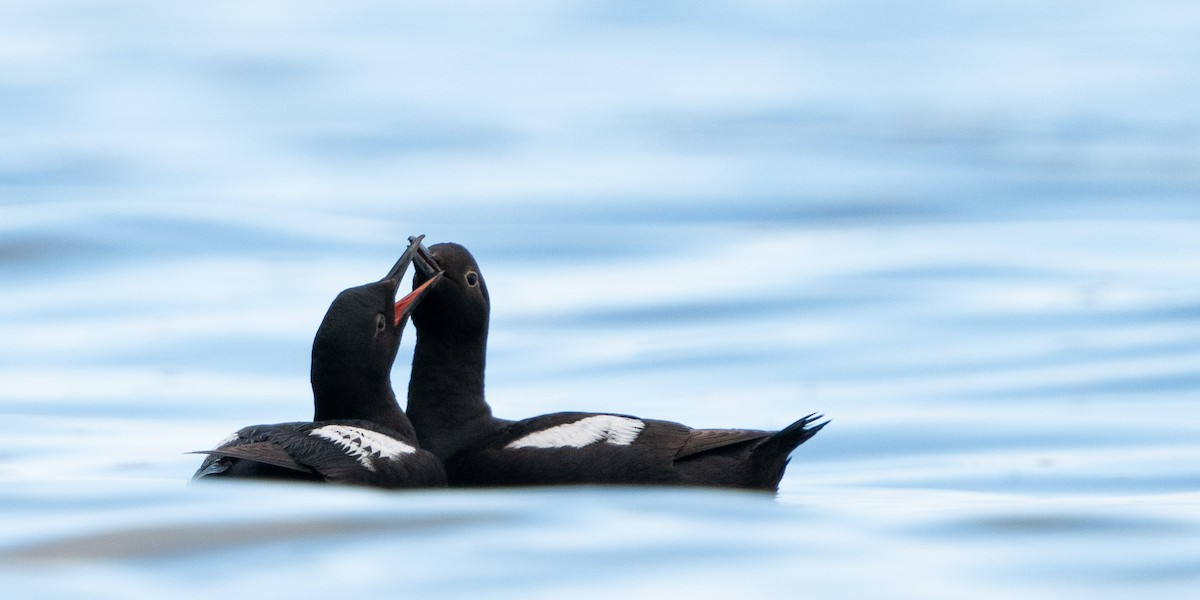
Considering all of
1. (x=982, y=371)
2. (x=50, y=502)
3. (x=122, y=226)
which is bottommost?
(x=50, y=502)

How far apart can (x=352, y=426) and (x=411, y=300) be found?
92 centimetres

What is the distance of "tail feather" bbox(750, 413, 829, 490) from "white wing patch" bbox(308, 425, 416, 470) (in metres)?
1.32

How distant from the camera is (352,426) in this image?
780 cm

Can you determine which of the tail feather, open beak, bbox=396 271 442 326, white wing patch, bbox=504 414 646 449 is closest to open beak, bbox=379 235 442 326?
open beak, bbox=396 271 442 326

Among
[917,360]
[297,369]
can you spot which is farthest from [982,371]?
[297,369]

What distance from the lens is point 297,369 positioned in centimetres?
1494

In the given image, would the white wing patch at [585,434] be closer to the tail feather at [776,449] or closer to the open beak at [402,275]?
the tail feather at [776,449]

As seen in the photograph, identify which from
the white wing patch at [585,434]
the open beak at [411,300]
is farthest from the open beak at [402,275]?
the white wing patch at [585,434]

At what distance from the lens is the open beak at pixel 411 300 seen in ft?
28.1

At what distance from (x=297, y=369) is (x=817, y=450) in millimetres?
5075

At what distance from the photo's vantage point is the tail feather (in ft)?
26.1

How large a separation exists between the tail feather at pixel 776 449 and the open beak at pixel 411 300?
1554 mm

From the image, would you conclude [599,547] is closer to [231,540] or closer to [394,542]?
[394,542]

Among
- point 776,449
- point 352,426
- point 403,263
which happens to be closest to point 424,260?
point 403,263
